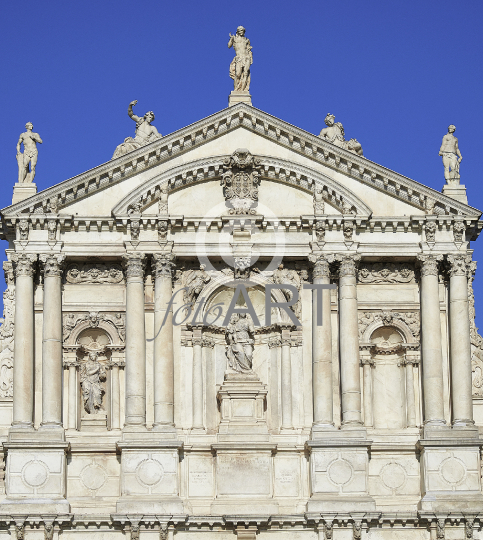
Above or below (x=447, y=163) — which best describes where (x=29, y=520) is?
below

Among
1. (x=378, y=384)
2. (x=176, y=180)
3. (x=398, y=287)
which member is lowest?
(x=378, y=384)

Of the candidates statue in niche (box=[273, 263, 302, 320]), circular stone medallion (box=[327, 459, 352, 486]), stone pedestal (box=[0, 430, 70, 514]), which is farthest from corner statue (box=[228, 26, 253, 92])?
stone pedestal (box=[0, 430, 70, 514])

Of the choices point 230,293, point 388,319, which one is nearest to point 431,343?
point 388,319

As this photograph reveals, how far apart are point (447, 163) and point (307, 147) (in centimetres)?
330

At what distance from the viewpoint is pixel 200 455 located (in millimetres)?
32438

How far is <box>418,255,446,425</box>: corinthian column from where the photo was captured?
32.6 meters

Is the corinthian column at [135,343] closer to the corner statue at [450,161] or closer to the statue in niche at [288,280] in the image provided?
the statue in niche at [288,280]

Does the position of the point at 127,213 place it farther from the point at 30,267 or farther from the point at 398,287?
the point at 398,287

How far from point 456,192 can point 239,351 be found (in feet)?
20.6

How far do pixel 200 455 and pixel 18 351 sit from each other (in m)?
4.58

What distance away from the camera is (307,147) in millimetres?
34094

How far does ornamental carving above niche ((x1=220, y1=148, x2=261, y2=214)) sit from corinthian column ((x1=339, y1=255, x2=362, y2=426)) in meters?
2.55

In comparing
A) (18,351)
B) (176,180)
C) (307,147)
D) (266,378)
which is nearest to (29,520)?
(18,351)

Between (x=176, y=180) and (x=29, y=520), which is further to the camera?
(x=176, y=180)
